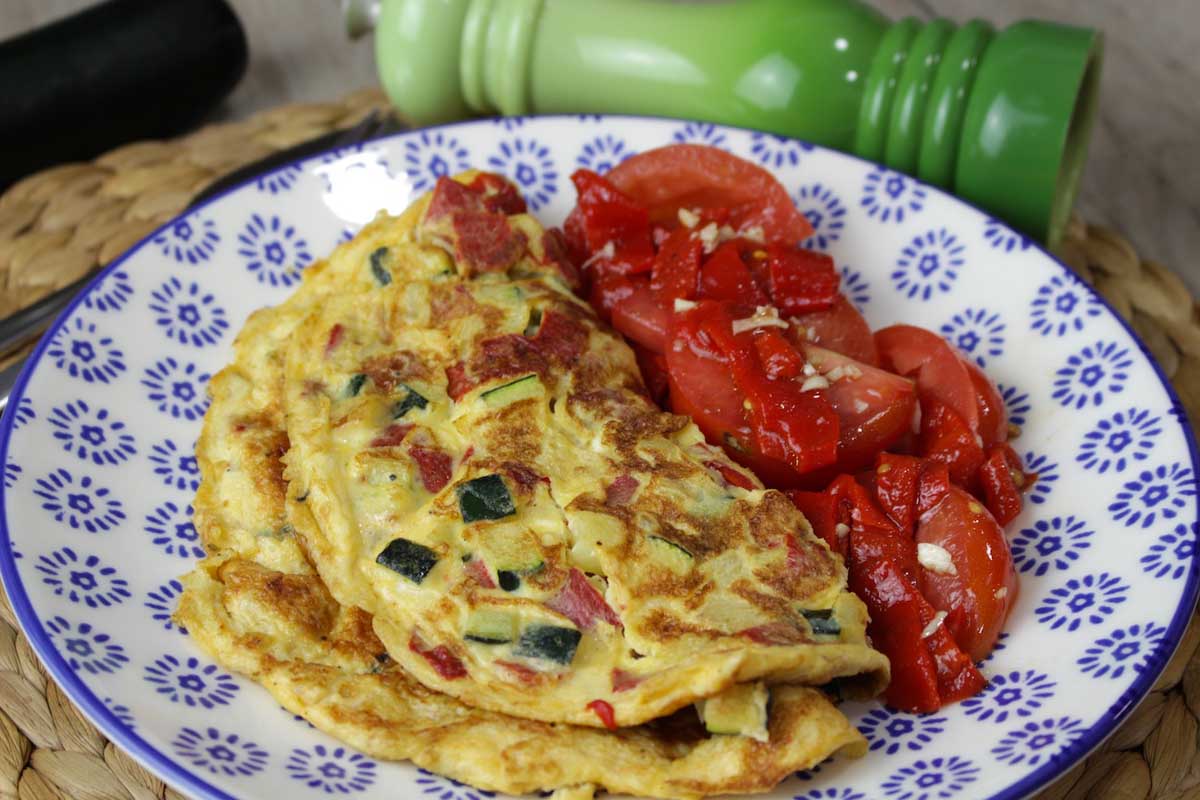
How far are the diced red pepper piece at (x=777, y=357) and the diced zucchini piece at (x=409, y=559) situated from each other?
1.23 m

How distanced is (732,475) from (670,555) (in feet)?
1.40

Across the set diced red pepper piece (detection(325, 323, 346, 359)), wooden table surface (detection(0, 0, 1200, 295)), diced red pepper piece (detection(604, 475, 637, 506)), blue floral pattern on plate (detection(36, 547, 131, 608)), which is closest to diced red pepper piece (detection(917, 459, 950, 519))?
diced red pepper piece (detection(604, 475, 637, 506))

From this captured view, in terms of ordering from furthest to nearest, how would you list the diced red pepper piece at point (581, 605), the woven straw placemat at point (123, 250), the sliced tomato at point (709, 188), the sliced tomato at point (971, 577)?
the sliced tomato at point (709, 188) < the woven straw placemat at point (123, 250) < the sliced tomato at point (971, 577) < the diced red pepper piece at point (581, 605)

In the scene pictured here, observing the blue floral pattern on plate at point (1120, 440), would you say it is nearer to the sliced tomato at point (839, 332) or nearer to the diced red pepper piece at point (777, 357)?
the sliced tomato at point (839, 332)

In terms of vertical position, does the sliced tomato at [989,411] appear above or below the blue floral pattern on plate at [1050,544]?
above

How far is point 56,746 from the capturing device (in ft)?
12.1

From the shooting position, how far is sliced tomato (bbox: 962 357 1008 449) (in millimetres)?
4086

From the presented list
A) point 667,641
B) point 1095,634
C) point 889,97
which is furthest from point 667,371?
point 889,97

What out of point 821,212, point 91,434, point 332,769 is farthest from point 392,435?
point 821,212

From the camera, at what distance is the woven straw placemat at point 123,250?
11.9 feet

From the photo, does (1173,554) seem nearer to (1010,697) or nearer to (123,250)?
(1010,697)

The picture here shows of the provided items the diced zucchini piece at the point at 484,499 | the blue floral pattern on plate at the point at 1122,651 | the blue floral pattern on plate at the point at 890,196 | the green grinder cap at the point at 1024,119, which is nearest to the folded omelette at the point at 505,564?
the diced zucchini piece at the point at 484,499

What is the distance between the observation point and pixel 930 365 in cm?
422

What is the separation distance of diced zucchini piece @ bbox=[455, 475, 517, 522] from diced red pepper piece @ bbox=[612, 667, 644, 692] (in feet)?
1.81
